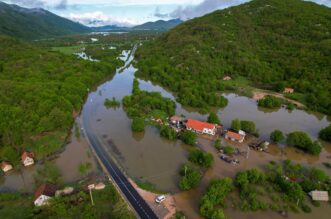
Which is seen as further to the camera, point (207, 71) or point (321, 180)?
point (207, 71)

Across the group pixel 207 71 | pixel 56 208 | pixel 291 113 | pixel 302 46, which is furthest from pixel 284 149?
pixel 302 46

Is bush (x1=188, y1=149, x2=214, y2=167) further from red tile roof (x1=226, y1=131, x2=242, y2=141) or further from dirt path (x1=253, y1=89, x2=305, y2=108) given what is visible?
dirt path (x1=253, y1=89, x2=305, y2=108)

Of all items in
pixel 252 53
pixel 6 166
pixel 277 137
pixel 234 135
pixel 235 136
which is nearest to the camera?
pixel 6 166

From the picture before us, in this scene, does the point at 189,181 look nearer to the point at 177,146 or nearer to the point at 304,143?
the point at 177,146

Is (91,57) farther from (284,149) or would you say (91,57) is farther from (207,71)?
(284,149)

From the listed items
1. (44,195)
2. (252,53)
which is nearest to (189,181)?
(44,195)

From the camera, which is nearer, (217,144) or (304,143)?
(304,143)
